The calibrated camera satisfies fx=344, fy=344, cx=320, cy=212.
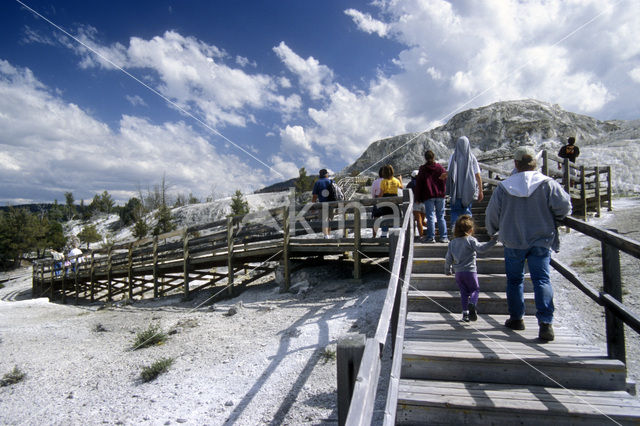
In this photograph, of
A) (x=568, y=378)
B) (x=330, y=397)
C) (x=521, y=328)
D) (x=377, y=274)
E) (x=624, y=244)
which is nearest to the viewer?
(x=624, y=244)

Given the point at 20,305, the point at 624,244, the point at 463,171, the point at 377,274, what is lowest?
the point at 20,305

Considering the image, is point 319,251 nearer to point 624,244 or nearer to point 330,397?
point 330,397

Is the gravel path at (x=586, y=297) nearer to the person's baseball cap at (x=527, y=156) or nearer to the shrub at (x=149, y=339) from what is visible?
the person's baseball cap at (x=527, y=156)

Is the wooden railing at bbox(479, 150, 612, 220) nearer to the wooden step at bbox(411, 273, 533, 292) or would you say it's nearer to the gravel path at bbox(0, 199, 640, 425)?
the gravel path at bbox(0, 199, 640, 425)

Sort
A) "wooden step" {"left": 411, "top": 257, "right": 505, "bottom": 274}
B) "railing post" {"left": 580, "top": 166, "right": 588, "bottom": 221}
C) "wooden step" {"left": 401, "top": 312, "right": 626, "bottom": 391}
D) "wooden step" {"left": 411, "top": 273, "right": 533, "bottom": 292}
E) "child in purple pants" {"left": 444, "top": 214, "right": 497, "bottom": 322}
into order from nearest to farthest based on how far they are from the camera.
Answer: "wooden step" {"left": 401, "top": 312, "right": 626, "bottom": 391} < "child in purple pants" {"left": 444, "top": 214, "right": 497, "bottom": 322} < "wooden step" {"left": 411, "top": 273, "right": 533, "bottom": 292} < "wooden step" {"left": 411, "top": 257, "right": 505, "bottom": 274} < "railing post" {"left": 580, "top": 166, "right": 588, "bottom": 221}

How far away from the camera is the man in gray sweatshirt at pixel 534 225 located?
3.22m

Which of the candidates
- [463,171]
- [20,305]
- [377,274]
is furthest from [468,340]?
[20,305]

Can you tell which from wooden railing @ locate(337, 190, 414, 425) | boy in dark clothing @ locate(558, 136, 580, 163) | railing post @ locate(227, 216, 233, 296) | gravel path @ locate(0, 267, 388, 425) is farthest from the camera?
boy in dark clothing @ locate(558, 136, 580, 163)

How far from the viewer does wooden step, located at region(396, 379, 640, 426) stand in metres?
2.48

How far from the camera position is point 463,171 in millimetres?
5723

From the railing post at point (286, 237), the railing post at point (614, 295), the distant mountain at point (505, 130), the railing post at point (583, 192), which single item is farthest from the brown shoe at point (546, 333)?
the distant mountain at point (505, 130)

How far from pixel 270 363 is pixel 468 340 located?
2756 millimetres

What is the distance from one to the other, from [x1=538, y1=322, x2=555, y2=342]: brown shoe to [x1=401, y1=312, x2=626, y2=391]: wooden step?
0.05m

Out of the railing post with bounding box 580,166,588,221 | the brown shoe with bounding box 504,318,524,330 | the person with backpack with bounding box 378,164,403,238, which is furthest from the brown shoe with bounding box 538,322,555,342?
the railing post with bounding box 580,166,588,221
